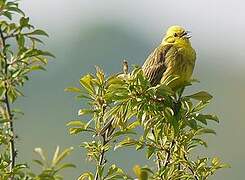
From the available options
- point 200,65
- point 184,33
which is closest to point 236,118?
point 200,65

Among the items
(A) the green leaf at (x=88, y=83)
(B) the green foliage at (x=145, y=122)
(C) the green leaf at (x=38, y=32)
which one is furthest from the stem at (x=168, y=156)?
(C) the green leaf at (x=38, y=32)

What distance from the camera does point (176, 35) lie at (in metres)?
7.25

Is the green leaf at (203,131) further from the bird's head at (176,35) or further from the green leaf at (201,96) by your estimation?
the bird's head at (176,35)

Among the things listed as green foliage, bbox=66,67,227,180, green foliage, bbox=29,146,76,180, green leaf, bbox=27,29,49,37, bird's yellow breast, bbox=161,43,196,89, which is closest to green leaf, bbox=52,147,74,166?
green foliage, bbox=29,146,76,180

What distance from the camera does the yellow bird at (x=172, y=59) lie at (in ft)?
20.4

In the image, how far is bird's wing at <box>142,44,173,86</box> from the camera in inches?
241

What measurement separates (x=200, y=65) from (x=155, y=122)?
455 ft

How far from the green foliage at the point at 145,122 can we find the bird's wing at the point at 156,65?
1619mm

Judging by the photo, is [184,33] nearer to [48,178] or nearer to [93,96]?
[93,96]

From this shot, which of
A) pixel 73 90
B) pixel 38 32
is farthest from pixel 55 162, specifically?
pixel 38 32

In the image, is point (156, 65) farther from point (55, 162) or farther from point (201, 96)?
point (55, 162)

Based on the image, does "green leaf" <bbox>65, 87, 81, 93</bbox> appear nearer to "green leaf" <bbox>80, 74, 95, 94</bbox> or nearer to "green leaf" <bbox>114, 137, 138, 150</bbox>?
"green leaf" <bbox>80, 74, 95, 94</bbox>

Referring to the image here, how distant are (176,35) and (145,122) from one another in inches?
123

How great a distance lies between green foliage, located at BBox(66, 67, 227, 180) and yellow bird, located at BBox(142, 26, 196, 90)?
1.59m
